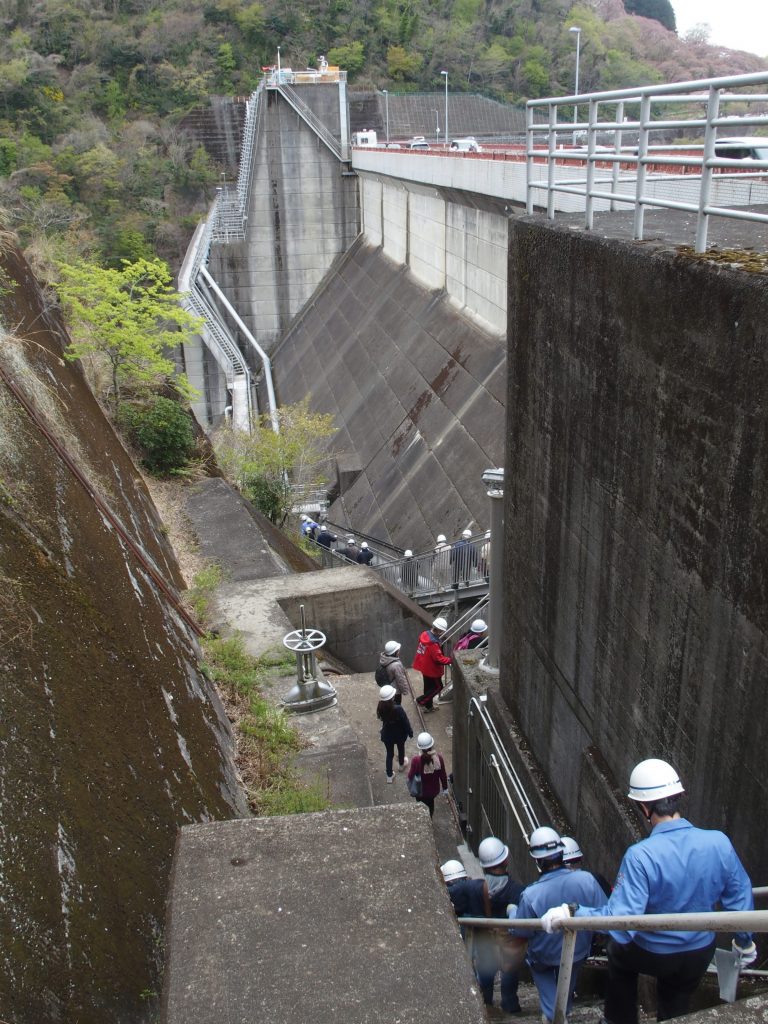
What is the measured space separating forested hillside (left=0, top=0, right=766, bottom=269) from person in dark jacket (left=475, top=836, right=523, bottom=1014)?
26.2 metres

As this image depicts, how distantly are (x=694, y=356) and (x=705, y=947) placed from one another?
8.12ft

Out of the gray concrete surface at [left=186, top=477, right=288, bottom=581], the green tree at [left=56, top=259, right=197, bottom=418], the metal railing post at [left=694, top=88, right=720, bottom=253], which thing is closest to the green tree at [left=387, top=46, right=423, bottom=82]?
the green tree at [left=56, top=259, right=197, bottom=418]

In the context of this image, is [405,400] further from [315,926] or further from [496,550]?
[315,926]

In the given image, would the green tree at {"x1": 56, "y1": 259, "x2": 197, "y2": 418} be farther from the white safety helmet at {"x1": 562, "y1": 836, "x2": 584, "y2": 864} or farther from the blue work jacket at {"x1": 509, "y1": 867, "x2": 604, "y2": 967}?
the blue work jacket at {"x1": 509, "y1": 867, "x2": 604, "y2": 967}

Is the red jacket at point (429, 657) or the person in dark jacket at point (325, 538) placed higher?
the red jacket at point (429, 657)

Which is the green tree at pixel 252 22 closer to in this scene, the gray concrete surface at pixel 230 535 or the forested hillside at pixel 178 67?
the forested hillside at pixel 178 67

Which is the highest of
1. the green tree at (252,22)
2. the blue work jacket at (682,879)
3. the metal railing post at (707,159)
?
the green tree at (252,22)

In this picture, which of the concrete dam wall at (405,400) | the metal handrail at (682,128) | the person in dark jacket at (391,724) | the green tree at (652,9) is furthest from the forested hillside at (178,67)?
the green tree at (652,9)

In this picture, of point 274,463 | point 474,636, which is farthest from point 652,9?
point 474,636

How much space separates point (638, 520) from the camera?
4.67 metres

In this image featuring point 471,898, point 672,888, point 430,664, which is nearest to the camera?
point 672,888

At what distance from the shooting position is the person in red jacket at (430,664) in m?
9.65

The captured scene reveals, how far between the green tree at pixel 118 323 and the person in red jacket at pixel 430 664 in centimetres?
629

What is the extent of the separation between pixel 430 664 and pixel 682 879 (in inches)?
282
